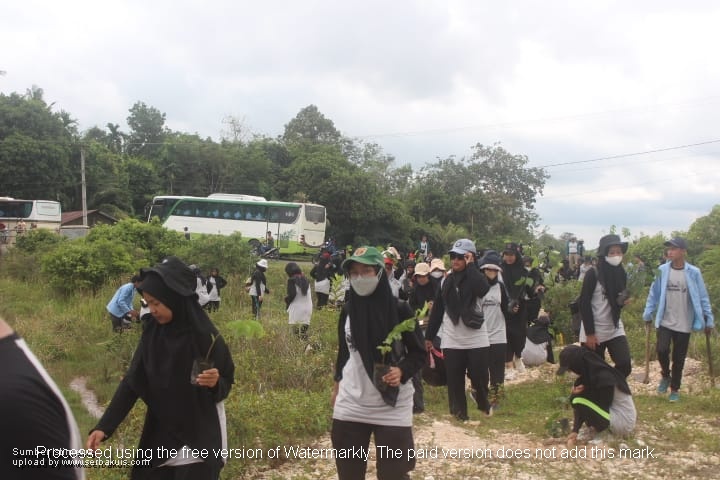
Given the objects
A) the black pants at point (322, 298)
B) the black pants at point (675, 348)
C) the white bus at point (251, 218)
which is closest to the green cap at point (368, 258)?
the black pants at point (675, 348)

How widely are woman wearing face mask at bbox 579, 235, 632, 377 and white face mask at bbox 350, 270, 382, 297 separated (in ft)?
10.2

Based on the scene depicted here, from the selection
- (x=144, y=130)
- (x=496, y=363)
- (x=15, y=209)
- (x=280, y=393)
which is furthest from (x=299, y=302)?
(x=144, y=130)

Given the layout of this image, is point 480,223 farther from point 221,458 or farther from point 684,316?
point 221,458

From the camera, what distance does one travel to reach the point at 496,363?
252 inches

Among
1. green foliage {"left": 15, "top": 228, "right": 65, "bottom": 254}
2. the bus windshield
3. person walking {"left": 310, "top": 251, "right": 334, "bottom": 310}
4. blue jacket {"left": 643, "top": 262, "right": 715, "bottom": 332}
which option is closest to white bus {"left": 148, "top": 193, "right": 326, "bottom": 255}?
the bus windshield

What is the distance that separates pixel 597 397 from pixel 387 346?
2.52 meters

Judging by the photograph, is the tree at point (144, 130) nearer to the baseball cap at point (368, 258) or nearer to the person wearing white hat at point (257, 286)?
the person wearing white hat at point (257, 286)

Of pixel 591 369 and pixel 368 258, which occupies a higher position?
pixel 368 258

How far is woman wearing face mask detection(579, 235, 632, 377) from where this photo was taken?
18.8 ft

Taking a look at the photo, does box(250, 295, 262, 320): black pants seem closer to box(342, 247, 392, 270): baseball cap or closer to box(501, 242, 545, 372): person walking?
box(501, 242, 545, 372): person walking

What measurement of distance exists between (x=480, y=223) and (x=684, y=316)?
27.3 metres

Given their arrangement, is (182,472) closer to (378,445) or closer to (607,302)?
(378,445)

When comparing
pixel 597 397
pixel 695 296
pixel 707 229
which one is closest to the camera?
pixel 597 397

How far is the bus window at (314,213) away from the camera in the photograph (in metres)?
27.0
